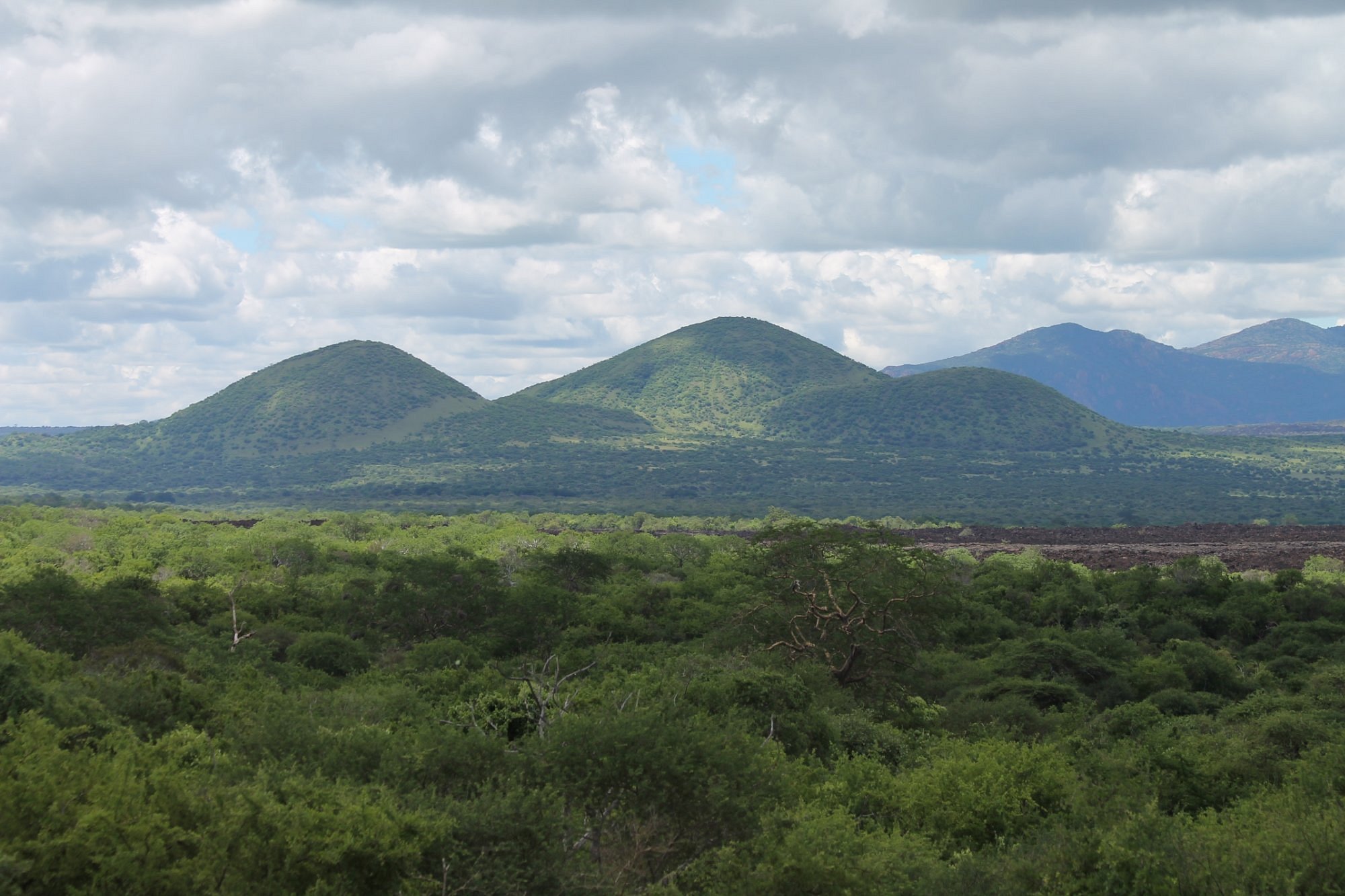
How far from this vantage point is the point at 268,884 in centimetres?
1648

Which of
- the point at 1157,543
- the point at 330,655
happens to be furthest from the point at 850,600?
the point at 1157,543

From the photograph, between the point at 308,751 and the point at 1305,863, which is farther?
the point at 308,751

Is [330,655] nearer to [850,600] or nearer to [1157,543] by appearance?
[850,600]

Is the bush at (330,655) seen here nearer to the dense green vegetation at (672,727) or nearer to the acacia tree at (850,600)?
the dense green vegetation at (672,727)

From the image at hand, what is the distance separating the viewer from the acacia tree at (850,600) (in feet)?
135

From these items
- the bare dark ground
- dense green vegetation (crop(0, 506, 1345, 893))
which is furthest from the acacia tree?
the bare dark ground

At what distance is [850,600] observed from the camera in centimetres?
4256

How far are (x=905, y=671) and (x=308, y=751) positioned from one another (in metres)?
23.1

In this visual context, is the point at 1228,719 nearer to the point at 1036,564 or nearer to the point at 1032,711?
the point at 1032,711

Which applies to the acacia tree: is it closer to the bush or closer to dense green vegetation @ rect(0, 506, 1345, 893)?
dense green vegetation @ rect(0, 506, 1345, 893)

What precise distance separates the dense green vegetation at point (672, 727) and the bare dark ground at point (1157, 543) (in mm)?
14304

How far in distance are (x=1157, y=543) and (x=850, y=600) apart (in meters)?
59.0

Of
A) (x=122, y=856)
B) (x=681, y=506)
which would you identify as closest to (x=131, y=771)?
(x=122, y=856)

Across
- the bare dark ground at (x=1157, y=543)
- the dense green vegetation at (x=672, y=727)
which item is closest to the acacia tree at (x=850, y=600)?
the dense green vegetation at (x=672, y=727)
